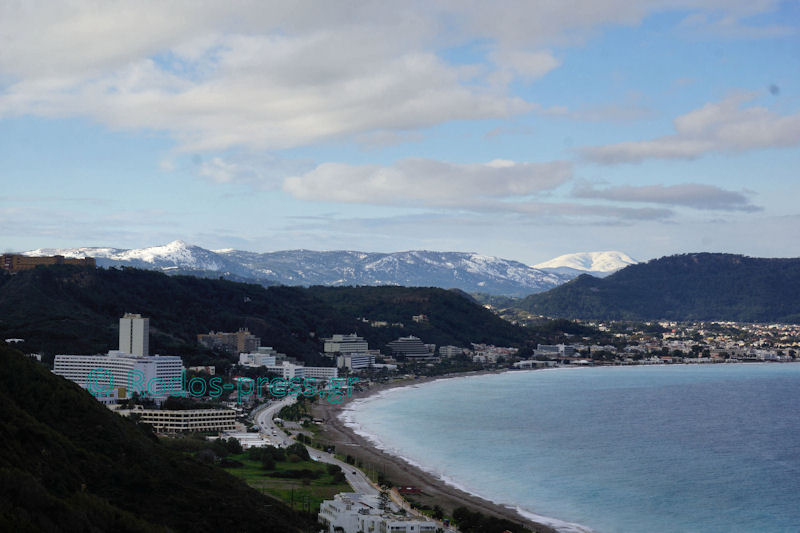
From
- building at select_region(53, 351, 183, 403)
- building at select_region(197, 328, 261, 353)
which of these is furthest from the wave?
building at select_region(197, 328, 261, 353)

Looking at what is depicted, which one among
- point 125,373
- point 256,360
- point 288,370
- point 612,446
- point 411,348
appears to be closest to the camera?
point 612,446

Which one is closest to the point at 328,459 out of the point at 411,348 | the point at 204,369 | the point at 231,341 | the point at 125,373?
the point at 125,373

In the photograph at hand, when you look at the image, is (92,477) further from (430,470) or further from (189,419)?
(189,419)

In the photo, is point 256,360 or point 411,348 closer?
point 256,360

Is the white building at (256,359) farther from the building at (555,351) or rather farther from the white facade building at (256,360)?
the building at (555,351)

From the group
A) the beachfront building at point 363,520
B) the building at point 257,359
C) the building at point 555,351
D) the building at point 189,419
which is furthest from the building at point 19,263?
the beachfront building at point 363,520

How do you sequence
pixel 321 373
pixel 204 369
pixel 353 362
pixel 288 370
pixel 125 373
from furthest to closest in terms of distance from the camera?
1. pixel 353 362
2. pixel 321 373
3. pixel 288 370
4. pixel 204 369
5. pixel 125 373
